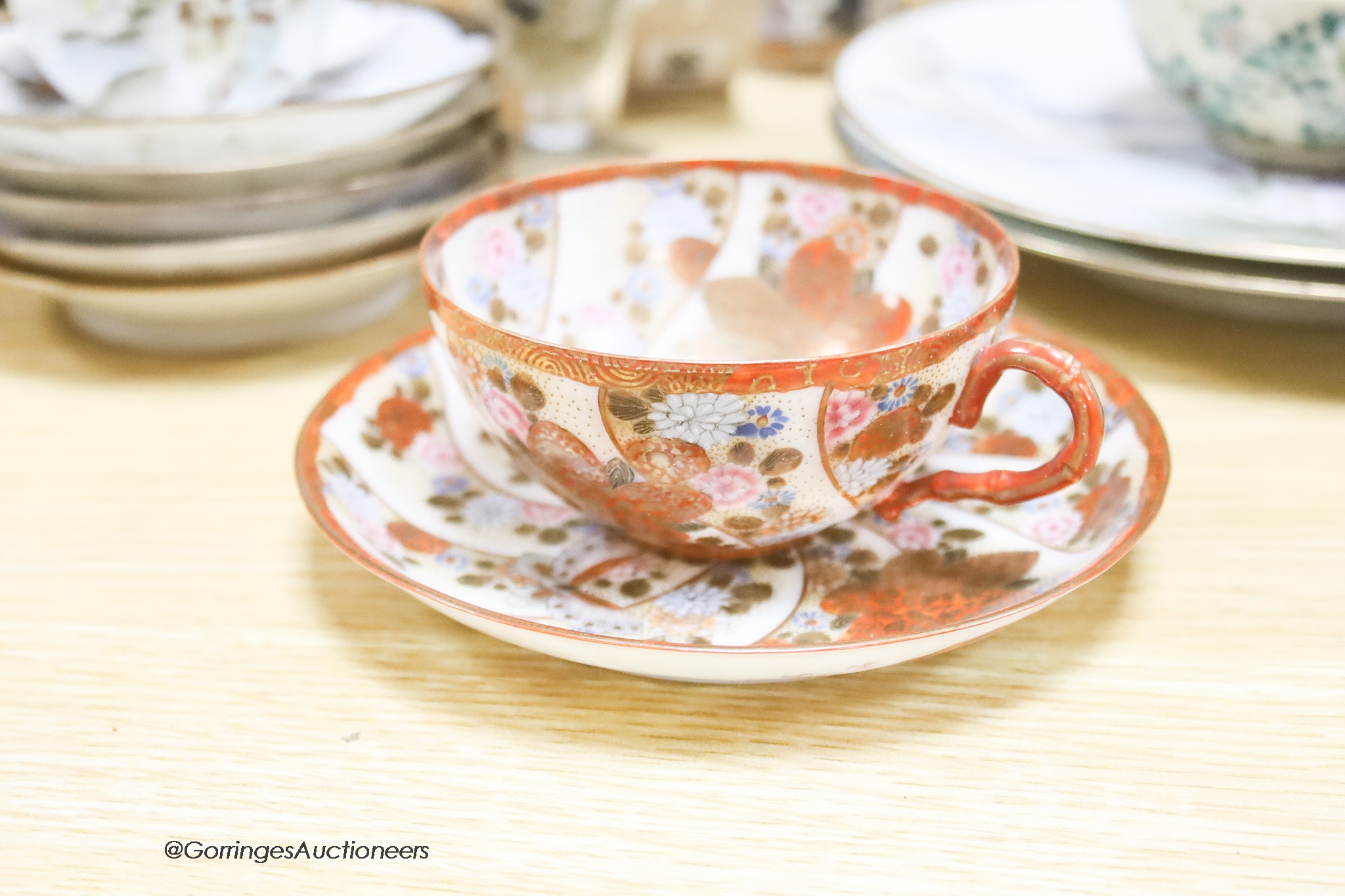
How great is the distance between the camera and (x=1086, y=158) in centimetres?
69

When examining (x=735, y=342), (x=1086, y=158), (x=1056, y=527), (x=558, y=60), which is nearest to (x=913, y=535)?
(x=1056, y=527)

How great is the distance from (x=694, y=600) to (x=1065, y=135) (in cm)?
49

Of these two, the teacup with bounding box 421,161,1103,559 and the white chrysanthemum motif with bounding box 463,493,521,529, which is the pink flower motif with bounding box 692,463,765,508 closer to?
the teacup with bounding box 421,161,1103,559

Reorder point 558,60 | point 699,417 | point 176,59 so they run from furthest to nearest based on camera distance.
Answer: point 558,60
point 176,59
point 699,417

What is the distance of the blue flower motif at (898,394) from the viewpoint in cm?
36

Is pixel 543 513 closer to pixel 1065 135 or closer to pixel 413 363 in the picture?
pixel 413 363

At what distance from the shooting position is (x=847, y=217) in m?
0.53

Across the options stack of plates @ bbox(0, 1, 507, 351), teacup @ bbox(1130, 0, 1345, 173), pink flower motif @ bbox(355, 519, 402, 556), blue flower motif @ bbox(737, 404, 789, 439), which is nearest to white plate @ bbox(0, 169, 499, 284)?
stack of plates @ bbox(0, 1, 507, 351)

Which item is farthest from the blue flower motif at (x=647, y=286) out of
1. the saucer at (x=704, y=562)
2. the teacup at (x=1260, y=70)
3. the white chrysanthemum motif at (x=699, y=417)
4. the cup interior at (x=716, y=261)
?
the teacup at (x=1260, y=70)

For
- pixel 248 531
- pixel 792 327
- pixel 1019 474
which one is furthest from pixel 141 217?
pixel 1019 474

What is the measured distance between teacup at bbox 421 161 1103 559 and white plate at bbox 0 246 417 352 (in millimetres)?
119

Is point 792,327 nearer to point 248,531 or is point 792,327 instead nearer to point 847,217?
point 847,217

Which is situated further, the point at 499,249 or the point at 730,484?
the point at 499,249

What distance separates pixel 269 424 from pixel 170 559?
0.12m
